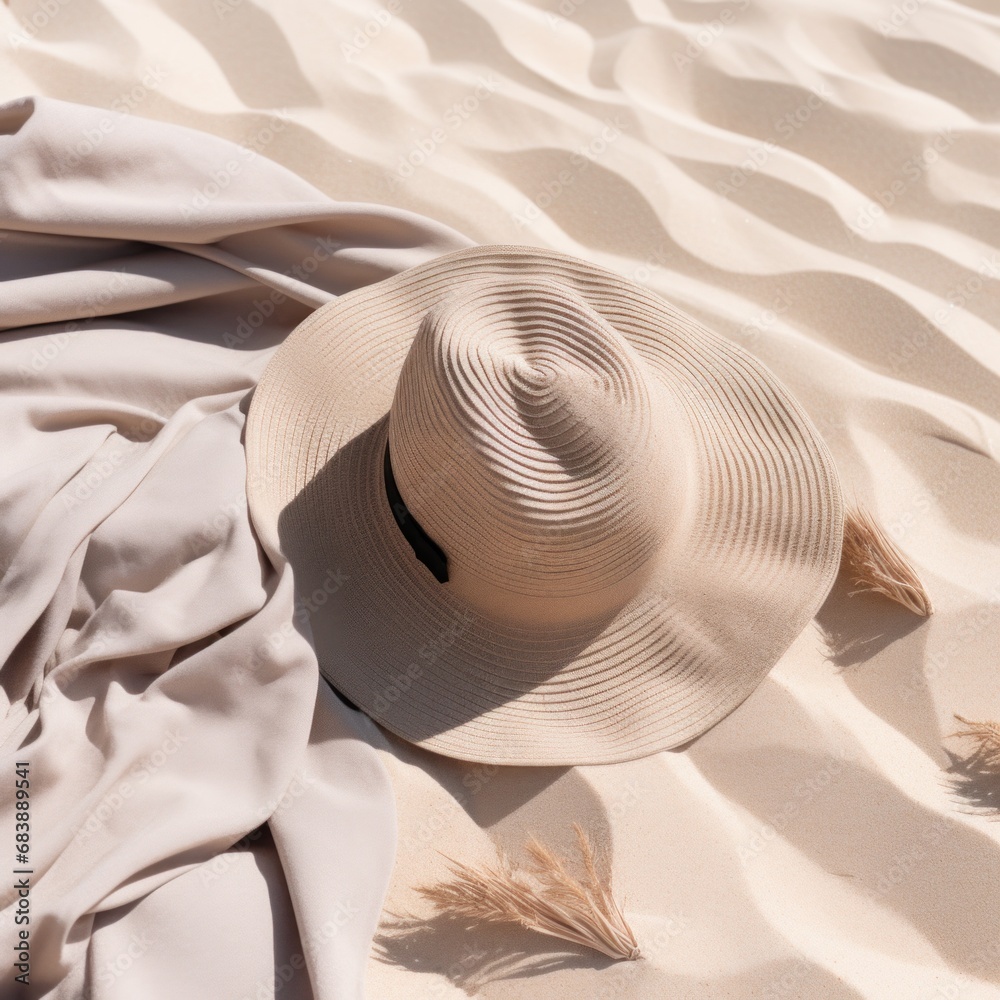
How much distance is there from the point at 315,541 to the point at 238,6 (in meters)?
1.71

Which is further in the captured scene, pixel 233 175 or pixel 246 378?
pixel 233 175

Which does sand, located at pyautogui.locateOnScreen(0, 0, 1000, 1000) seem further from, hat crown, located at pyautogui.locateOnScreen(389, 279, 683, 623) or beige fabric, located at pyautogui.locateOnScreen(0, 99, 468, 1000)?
hat crown, located at pyautogui.locateOnScreen(389, 279, 683, 623)

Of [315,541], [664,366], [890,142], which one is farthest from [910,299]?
[315,541]

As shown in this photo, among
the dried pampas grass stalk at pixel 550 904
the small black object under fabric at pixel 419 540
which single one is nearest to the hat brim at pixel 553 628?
the small black object under fabric at pixel 419 540

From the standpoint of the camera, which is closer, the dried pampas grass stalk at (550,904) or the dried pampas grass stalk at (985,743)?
the dried pampas grass stalk at (550,904)

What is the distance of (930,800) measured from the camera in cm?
168

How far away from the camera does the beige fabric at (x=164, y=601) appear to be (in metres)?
1.47

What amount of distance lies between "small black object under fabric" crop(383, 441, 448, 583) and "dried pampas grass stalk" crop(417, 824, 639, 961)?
0.44 meters

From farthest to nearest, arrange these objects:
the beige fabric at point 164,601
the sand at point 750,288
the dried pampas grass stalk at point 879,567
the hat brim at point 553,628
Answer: the dried pampas grass stalk at point 879,567, the hat brim at point 553,628, the sand at point 750,288, the beige fabric at point 164,601

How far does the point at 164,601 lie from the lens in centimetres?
168

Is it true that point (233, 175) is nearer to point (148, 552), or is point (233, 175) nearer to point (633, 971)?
point (148, 552)

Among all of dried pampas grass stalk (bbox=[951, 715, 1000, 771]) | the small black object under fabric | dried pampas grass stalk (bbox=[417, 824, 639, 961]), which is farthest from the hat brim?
dried pampas grass stalk (bbox=[951, 715, 1000, 771])

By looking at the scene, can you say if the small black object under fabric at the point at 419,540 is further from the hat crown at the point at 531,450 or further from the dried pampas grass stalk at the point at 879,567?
the dried pampas grass stalk at the point at 879,567

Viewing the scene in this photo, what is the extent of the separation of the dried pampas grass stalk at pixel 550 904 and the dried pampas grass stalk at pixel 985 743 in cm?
65
